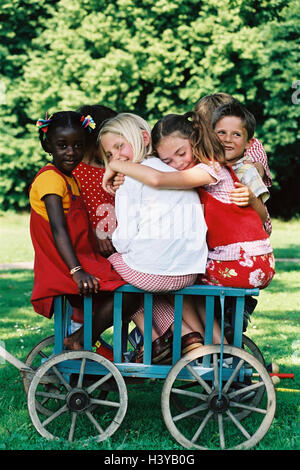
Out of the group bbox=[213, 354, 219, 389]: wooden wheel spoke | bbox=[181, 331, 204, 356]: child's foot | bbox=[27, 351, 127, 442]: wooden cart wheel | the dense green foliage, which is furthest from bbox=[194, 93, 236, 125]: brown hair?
the dense green foliage

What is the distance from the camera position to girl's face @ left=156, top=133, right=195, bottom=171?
10.8ft

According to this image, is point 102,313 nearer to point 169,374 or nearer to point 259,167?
point 169,374

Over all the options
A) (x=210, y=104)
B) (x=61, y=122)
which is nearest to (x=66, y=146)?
(x=61, y=122)

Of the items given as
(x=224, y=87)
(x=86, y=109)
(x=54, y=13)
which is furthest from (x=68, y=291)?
(x=54, y=13)

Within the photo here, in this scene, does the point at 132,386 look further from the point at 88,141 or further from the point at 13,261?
the point at 13,261

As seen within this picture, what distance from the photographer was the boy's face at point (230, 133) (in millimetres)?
3369

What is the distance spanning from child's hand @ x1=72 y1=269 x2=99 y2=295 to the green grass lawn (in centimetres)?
80

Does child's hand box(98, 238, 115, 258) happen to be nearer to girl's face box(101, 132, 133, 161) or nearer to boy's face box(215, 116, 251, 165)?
girl's face box(101, 132, 133, 161)

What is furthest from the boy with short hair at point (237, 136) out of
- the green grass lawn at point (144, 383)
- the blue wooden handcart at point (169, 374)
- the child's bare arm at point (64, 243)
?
the green grass lawn at point (144, 383)

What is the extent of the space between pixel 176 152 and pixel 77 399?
1393 mm

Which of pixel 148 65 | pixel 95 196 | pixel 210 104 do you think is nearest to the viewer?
pixel 210 104

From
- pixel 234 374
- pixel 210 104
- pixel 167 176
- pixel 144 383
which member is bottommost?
pixel 144 383

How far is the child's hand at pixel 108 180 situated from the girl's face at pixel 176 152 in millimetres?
284

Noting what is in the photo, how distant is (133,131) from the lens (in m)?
3.36
